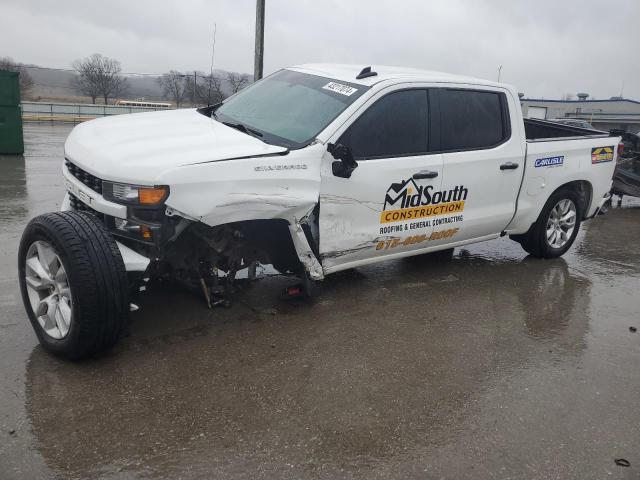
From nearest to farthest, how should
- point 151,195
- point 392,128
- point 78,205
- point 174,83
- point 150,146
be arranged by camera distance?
point 151,195
point 150,146
point 78,205
point 392,128
point 174,83

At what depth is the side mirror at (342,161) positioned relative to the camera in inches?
153

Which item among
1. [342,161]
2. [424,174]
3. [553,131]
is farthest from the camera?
[553,131]

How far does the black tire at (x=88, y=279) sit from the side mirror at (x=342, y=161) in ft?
5.17

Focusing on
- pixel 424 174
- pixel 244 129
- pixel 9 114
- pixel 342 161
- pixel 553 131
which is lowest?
pixel 9 114

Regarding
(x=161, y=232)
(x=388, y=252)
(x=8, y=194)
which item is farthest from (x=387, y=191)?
(x=8, y=194)

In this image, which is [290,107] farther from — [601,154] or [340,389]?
[601,154]

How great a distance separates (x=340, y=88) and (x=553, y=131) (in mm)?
3388

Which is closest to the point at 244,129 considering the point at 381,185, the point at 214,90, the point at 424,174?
the point at 381,185

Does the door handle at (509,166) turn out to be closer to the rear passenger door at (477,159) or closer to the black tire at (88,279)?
the rear passenger door at (477,159)

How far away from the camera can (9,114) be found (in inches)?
459

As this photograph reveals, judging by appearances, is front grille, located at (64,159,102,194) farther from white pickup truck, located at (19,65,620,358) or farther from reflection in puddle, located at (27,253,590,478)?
reflection in puddle, located at (27,253,590,478)

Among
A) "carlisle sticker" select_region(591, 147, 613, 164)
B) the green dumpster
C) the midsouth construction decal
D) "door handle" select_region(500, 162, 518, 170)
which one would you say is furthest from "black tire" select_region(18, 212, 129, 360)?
the green dumpster

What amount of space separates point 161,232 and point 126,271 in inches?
11.7

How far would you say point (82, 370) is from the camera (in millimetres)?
3238
